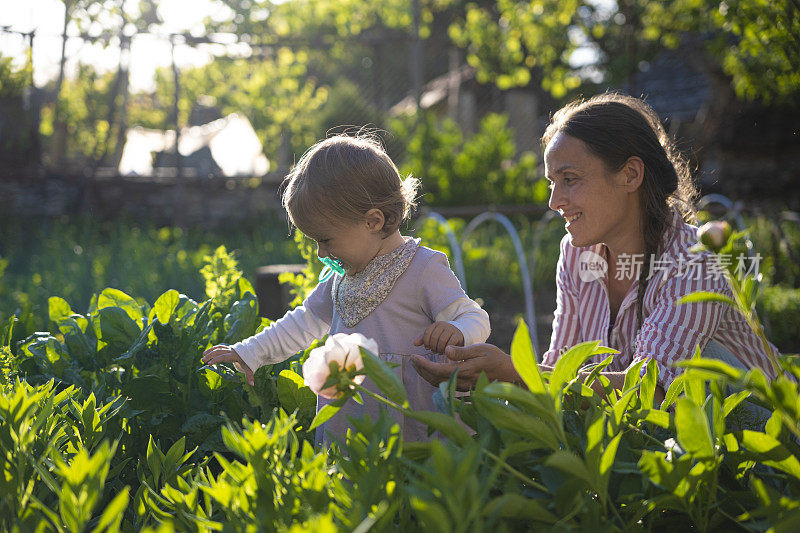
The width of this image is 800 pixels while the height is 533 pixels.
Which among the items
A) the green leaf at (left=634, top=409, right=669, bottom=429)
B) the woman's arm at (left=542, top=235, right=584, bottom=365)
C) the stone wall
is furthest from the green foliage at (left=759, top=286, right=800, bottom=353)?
the stone wall

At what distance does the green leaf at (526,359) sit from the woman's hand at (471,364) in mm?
535

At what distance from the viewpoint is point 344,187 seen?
188 cm

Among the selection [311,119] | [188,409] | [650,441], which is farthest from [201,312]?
[311,119]

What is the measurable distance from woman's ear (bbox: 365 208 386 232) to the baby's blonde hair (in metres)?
0.02

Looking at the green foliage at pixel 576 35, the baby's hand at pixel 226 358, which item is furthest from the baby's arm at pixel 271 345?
the green foliage at pixel 576 35

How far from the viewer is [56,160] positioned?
967 centimetres

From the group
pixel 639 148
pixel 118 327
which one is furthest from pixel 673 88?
→ pixel 118 327

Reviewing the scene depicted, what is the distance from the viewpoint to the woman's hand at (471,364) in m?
1.39

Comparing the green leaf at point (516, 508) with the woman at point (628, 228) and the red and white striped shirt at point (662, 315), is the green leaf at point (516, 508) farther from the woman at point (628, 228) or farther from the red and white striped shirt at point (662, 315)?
the woman at point (628, 228)

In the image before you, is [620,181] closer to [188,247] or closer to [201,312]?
Result: [201,312]

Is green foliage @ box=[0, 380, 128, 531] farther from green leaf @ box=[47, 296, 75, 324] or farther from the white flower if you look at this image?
green leaf @ box=[47, 296, 75, 324]

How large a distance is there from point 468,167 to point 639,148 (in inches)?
270

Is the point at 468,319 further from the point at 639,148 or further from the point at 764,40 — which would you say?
the point at 764,40

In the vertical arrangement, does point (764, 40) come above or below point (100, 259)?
above
